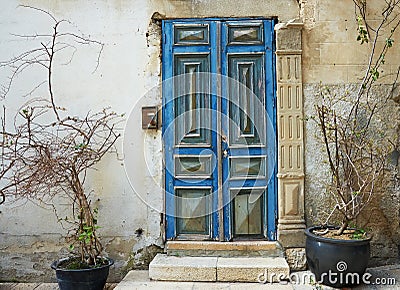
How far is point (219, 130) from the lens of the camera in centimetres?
447

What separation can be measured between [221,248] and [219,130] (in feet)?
3.50

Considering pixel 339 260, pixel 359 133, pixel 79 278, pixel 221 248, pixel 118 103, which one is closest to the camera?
pixel 339 260

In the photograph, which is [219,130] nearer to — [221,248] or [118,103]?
[118,103]

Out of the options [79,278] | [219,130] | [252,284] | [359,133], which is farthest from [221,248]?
[359,133]

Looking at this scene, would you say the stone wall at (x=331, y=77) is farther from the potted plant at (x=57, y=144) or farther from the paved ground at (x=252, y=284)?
the potted plant at (x=57, y=144)

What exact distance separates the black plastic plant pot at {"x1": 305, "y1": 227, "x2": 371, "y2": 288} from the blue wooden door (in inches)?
24.6

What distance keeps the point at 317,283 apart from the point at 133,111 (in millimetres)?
2191

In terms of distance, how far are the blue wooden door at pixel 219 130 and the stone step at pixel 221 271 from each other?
0.35m

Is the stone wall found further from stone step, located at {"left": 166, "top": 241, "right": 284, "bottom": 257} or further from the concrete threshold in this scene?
the concrete threshold

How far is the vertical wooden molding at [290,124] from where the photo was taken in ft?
14.3

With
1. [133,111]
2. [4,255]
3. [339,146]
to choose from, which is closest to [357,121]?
[339,146]

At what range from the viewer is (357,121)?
4.41 m

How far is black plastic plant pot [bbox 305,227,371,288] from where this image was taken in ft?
12.5

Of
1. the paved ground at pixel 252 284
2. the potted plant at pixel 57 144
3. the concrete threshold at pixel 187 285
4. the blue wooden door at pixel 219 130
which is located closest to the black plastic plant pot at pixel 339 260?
the paved ground at pixel 252 284
